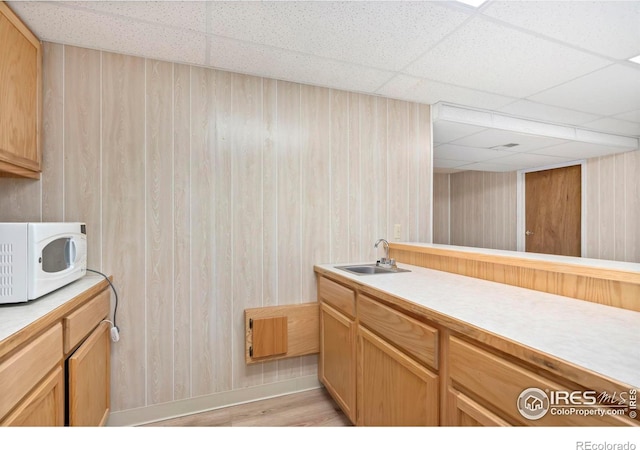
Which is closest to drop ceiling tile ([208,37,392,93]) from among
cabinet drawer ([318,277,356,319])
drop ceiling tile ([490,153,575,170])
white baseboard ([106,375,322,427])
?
cabinet drawer ([318,277,356,319])

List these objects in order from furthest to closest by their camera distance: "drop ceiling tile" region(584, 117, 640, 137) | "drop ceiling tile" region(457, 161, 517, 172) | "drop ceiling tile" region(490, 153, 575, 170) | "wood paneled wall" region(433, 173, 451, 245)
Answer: "wood paneled wall" region(433, 173, 451, 245)
"drop ceiling tile" region(457, 161, 517, 172)
"drop ceiling tile" region(490, 153, 575, 170)
"drop ceiling tile" region(584, 117, 640, 137)

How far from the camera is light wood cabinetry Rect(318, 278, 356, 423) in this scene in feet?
5.56

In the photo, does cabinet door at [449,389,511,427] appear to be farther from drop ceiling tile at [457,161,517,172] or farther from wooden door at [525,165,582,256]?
wooden door at [525,165,582,256]

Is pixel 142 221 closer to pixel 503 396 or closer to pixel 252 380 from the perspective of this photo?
pixel 252 380

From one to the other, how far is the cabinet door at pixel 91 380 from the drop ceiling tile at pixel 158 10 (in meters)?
1.54

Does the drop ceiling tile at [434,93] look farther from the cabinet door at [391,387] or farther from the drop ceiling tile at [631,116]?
the cabinet door at [391,387]

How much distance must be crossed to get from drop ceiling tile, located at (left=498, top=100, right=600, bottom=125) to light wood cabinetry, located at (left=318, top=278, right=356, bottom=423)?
2.25 meters

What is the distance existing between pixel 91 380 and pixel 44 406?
1.38 feet

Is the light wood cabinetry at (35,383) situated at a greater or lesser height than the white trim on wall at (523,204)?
lesser

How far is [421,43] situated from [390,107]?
0.79m

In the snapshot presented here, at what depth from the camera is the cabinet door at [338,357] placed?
1689mm

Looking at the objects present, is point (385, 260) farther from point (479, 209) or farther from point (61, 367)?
point (479, 209)

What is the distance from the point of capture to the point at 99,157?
69.2 inches

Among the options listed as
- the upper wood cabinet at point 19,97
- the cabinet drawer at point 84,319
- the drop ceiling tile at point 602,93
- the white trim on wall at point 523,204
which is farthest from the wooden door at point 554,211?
the upper wood cabinet at point 19,97
